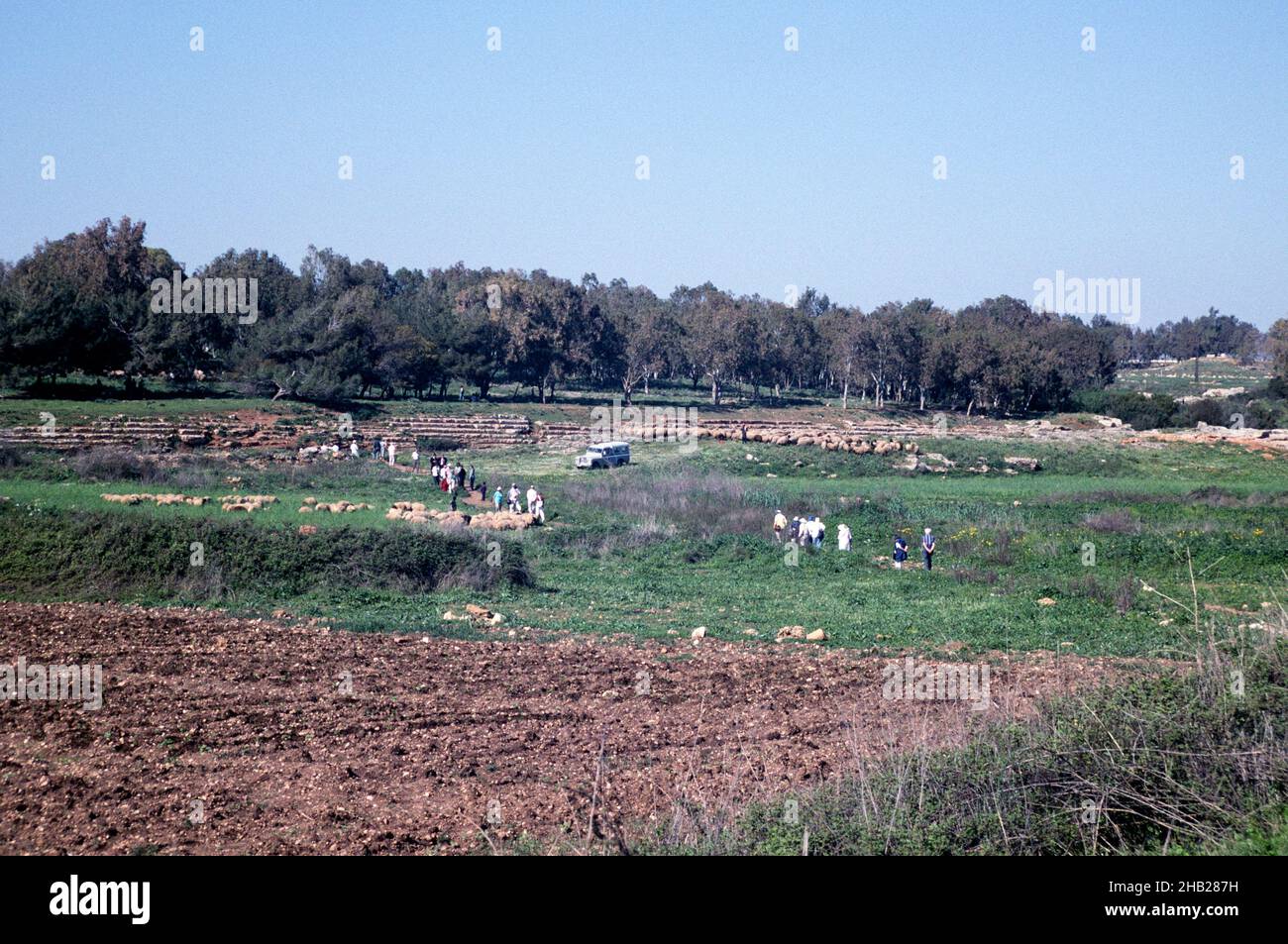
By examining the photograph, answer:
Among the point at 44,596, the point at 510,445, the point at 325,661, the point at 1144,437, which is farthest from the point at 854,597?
the point at 1144,437

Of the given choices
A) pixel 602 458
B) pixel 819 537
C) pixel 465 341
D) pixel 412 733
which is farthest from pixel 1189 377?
pixel 412 733

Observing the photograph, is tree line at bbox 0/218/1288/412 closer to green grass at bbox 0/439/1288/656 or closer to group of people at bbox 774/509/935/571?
green grass at bbox 0/439/1288/656

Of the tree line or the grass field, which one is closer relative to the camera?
the tree line

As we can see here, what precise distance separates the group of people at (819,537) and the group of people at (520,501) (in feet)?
25.7

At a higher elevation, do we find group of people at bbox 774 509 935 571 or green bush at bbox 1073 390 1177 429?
green bush at bbox 1073 390 1177 429

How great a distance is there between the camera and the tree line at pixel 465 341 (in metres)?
62.6

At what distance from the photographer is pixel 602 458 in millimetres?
53156

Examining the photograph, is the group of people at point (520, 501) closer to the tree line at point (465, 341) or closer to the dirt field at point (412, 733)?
the dirt field at point (412, 733)

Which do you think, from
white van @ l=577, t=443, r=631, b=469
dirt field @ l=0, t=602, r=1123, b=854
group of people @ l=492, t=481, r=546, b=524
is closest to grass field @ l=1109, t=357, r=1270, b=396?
white van @ l=577, t=443, r=631, b=469

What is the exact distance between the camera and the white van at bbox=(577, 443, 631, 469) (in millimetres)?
52938

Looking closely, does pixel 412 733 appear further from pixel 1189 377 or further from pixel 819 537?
pixel 1189 377

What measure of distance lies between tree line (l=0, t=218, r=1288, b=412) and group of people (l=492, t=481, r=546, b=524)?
28395 millimetres

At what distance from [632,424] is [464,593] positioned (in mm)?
46413
